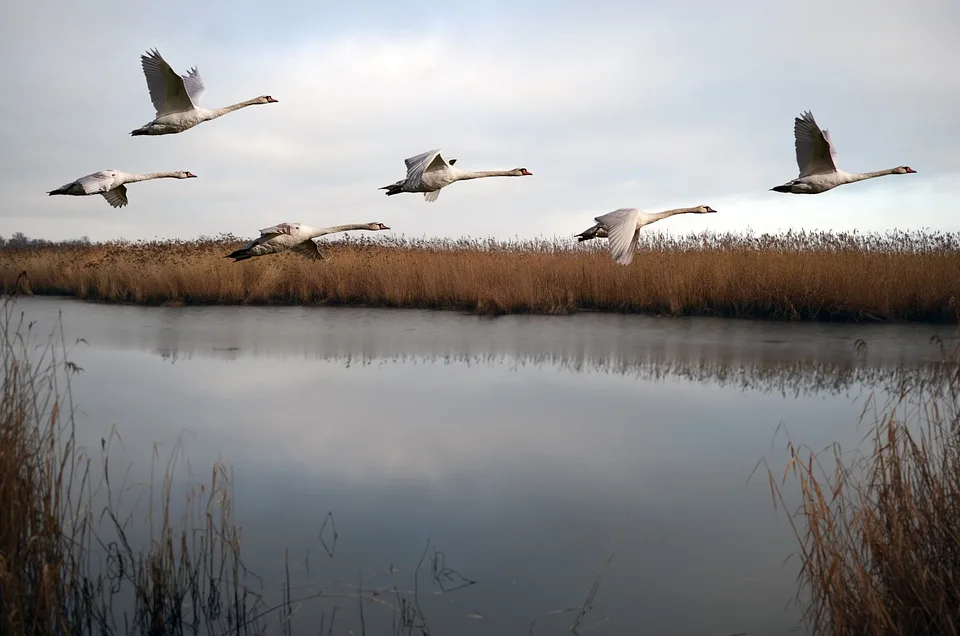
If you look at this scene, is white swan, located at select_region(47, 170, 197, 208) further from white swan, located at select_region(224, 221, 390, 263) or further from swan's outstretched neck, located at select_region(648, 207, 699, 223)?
swan's outstretched neck, located at select_region(648, 207, 699, 223)

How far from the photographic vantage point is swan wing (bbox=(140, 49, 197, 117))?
26.0 ft

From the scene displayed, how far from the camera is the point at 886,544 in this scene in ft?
11.9

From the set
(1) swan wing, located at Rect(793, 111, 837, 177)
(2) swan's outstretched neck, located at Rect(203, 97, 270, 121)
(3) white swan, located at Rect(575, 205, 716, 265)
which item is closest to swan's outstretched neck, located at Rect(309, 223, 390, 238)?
(2) swan's outstretched neck, located at Rect(203, 97, 270, 121)

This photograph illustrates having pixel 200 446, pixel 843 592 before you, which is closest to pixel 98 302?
pixel 200 446

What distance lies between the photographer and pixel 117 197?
8.52m

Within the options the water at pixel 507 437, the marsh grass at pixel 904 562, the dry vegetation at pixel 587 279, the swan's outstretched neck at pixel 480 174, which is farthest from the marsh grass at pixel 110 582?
the dry vegetation at pixel 587 279

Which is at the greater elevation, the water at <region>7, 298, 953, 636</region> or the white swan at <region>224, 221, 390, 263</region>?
the white swan at <region>224, 221, 390, 263</region>

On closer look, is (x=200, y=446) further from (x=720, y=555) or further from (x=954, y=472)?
(x=954, y=472)

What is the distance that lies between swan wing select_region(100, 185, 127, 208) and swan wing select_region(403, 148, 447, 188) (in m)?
2.87

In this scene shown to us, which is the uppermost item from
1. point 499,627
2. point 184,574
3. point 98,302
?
point 98,302

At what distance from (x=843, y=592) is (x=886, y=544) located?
0.28m

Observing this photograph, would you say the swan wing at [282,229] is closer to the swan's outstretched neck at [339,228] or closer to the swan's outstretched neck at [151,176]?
the swan's outstretched neck at [339,228]

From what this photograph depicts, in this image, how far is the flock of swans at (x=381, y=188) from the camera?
7633mm

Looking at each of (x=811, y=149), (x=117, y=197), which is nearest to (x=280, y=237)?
(x=117, y=197)
